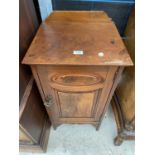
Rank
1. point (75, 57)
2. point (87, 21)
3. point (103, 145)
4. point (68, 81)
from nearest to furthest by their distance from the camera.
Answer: point (75, 57) < point (68, 81) < point (87, 21) < point (103, 145)

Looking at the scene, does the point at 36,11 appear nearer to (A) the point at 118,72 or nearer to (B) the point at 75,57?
(B) the point at 75,57

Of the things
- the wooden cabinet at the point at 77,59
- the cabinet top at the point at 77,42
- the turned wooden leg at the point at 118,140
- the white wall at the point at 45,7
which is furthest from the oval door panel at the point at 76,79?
the turned wooden leg at the point at 118,140

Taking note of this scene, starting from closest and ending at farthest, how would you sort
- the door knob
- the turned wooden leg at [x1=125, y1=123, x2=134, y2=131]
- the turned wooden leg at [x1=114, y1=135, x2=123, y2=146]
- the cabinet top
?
the cabinet top
the door knob
the turned wooden leg at [x1=125, y1=123, x2=134, y2=131]
the turned wooden leg at [x1=114, y1=135, x2=123, y2=146]

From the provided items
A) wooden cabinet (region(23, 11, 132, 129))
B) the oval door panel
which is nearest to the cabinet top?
wooden cabinet (region(23, 11, 132, 129))

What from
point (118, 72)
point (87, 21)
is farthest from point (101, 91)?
point (87, 21)

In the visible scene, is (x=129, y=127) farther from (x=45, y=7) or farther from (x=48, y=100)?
(x=45, y=7)

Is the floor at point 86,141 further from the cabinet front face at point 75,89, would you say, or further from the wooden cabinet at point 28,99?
the cabinet front face at point 75,89

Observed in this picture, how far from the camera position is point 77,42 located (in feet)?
2.38

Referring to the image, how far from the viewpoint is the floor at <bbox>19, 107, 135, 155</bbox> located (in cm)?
121

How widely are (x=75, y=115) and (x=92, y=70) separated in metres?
0.56

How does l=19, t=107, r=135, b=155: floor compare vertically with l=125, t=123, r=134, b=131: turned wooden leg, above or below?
below

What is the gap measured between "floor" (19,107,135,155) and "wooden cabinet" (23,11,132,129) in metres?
0.43

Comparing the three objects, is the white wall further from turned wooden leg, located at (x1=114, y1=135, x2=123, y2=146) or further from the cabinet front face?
turned wooden leg, located at (x1=114, y1=135, x2=123, y2=146)
